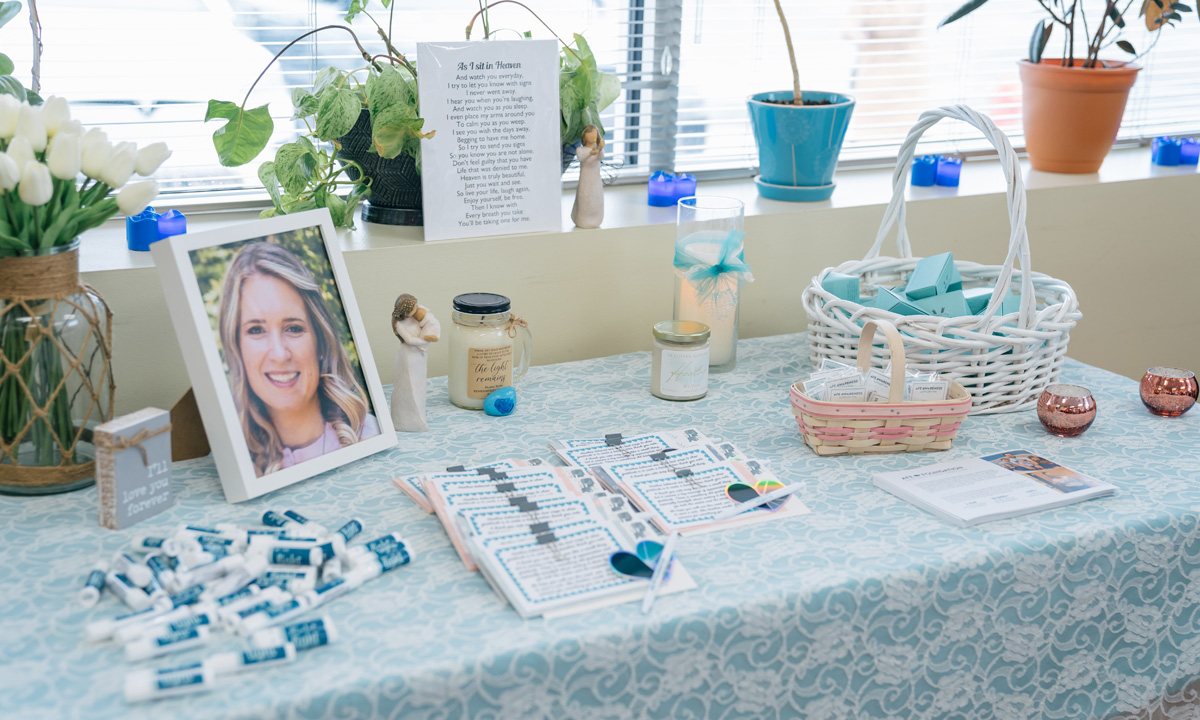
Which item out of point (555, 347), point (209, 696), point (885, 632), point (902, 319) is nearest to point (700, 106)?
point (555, 347)

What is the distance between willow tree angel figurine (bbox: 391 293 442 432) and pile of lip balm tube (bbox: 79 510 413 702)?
0.84 feet

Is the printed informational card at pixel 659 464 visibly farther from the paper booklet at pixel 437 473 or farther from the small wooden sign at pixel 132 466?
the small wooden sign at pixel 132 466

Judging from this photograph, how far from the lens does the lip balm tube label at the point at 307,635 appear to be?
2.67 ft

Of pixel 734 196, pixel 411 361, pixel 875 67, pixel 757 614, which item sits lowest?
pixel 757 614

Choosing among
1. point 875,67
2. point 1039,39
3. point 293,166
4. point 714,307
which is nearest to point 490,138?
point 293,166

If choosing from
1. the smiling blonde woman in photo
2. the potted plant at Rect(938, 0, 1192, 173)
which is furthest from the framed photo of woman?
the potted plant at Rect(938, 0, 1192, 173)

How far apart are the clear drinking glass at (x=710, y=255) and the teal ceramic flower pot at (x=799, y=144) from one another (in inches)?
11.5

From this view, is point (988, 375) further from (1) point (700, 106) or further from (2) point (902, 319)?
(1) point (700, 106)

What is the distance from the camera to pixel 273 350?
1.10 meters

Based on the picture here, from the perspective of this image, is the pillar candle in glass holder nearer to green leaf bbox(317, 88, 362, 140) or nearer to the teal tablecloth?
the teal tablecloth

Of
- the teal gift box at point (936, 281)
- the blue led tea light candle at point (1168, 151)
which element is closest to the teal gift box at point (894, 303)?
the teal gift box at point (936, 281)

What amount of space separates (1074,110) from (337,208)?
1.38m

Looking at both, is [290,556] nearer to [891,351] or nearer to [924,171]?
[891,351]

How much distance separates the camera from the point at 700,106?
191cm
